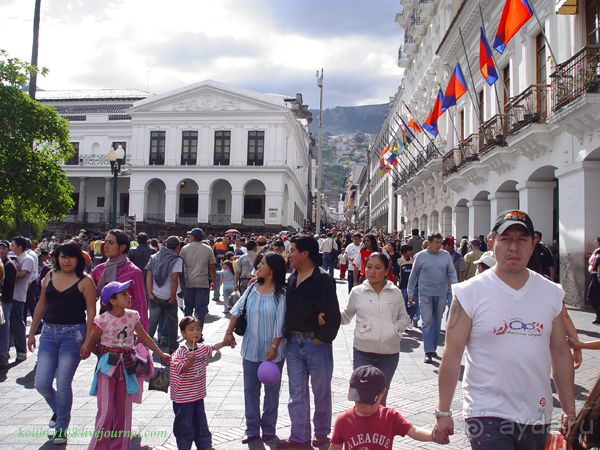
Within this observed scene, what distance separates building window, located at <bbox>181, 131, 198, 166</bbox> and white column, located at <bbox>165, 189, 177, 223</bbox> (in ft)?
9.19

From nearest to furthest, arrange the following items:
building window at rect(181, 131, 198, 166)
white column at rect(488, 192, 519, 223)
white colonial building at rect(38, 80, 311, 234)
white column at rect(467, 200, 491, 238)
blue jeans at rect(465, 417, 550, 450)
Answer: blue jeans at rect(465, 417, 550, 450) < white column at rect(488, 192, 519, 223) < white column at rect(467, 200, 491, 238) < white colonial building at rect(38, 80, 311, 234) < building window at rect(181, 131, 198, 166)

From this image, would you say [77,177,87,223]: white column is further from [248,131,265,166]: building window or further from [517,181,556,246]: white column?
[517,181,556,246]: white column

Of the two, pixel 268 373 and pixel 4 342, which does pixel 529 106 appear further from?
pixel 4 342

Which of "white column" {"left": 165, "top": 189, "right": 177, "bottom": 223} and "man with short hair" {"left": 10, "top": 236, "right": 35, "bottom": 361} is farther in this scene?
"white column" {"left": 165, "top": 189, "right": 177, "bottom": 223}

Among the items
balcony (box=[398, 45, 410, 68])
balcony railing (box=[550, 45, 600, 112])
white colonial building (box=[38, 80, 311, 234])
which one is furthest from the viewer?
white colonial building (box=[38, 80, 311, 234])

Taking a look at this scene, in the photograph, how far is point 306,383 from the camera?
423 centimetres

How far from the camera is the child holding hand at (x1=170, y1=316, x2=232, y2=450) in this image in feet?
12.9

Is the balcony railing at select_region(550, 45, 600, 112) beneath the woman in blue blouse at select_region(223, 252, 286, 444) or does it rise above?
above

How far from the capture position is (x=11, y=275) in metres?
6.76

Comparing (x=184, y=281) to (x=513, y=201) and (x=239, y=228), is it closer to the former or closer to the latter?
(x=513, y=201)

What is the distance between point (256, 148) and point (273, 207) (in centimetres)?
557

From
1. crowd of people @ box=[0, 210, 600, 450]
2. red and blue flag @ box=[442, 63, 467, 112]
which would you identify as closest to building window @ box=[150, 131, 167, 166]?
red and blue flag @ box=[442, 63, 467, 112]

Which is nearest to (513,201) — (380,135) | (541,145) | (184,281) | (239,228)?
(541,145)

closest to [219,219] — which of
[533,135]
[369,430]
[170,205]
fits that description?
[170,205]
